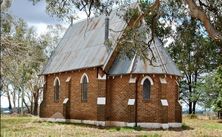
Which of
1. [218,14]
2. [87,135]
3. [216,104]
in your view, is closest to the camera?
[218,14]

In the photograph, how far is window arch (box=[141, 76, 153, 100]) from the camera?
3353cm

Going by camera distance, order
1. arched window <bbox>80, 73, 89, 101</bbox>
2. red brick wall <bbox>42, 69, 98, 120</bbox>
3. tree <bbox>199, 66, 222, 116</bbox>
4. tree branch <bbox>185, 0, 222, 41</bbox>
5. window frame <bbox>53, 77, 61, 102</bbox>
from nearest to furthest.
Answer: tree branch <bbox>185, 0, 222, 41</bbox> → red brick wall <bbox>42, 69, 98, 120</bbox> → arched window <bbox>80, 73, 89, 101</bbox> → window frame <bbox>53, 77, 61, 102</bbox> → tree <bbox>199, 66, 222, 116</bbox>

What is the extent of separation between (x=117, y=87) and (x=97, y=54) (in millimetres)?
3710

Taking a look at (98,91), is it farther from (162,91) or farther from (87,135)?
(87,135)

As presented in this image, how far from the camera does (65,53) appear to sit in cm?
4341

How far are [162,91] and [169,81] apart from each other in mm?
1399

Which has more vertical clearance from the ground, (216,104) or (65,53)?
(65,53)

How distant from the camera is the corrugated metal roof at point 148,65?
33375 millimetres

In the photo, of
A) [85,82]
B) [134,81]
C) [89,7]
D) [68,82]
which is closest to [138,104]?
[134,81]

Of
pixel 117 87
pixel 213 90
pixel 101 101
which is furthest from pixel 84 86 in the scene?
pixel 213 90

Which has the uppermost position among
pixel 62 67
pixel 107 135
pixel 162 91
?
pixel 62 67

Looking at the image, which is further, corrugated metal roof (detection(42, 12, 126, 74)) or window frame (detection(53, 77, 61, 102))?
window frame (detection(53, 77, 61, 102))

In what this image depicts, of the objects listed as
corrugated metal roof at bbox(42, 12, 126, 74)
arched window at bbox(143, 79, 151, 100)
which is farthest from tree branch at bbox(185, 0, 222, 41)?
arched window at bbox(143, 79, 151, 100)

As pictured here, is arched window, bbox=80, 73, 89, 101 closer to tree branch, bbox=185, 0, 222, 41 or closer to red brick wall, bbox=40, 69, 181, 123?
red brick wall, bbox=40, 69, 181, 123
